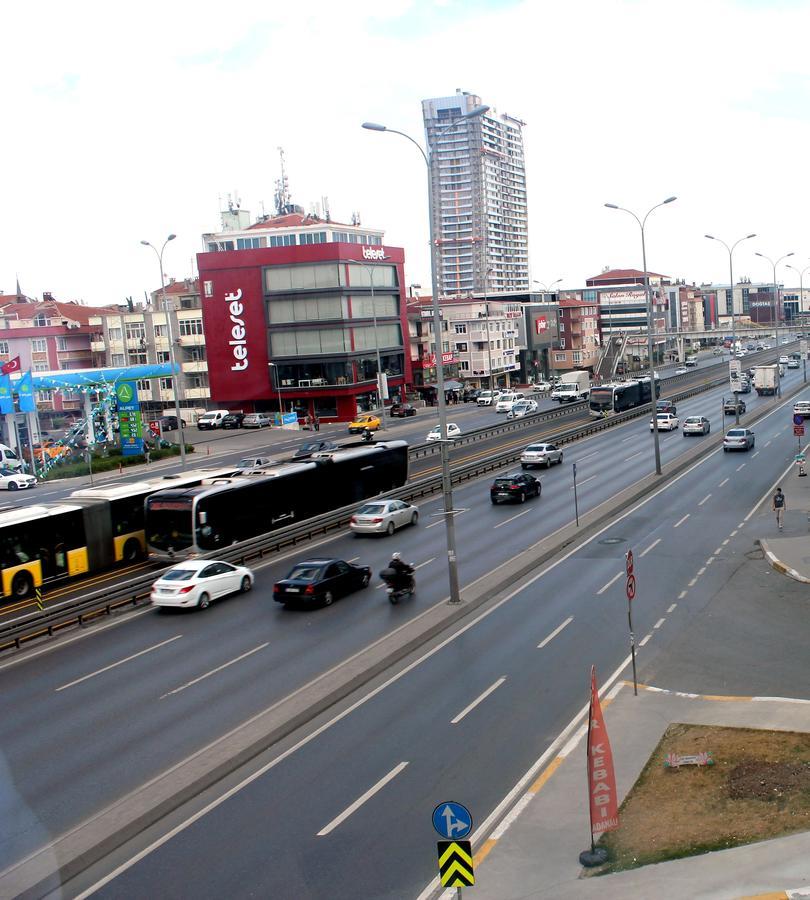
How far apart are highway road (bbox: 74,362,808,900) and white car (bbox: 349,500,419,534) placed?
7.66 m

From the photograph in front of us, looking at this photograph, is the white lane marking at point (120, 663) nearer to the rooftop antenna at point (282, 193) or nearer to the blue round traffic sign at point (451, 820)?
the blue round traffic sign at point (451, 820)

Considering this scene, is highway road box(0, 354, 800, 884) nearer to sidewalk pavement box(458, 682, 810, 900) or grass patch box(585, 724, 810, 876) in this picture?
sidewalk pavement box(458, 682, 810, 900)

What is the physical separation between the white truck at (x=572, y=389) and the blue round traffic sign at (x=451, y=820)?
82.4 m

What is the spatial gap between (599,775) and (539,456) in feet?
129

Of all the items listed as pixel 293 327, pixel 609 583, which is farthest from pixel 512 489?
pixel 293 327

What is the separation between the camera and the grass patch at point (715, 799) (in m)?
11.0

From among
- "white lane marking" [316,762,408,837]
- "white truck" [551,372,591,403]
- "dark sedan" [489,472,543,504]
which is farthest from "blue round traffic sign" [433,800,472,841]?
"white truck" [551,372,591,403]

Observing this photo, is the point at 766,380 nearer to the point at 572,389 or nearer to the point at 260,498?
the point at 572,389

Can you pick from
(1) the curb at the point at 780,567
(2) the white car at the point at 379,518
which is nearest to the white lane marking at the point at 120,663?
(2) the white car at the point at 379,518

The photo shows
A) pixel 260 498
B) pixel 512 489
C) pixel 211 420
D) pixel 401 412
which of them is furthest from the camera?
pixel 401 412

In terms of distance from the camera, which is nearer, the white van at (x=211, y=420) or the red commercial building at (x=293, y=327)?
the red commercial building at (x=293, y=327)

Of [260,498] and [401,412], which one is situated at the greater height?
[260,498]

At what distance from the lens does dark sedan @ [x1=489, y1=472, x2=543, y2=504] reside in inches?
1576

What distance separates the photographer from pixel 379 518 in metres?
34.3
